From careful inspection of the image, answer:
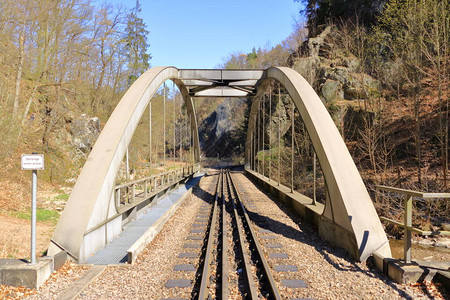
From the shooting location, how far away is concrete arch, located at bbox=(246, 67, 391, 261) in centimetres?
531

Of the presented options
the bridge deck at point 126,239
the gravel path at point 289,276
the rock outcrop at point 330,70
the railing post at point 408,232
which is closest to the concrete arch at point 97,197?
the bridge deck at point 126,239

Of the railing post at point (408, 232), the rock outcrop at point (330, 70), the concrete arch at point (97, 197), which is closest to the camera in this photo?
the railing post at point (408, 232)

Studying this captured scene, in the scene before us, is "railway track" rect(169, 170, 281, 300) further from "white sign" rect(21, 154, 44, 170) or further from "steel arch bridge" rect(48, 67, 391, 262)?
"white sign" rect(21, 154, 44, 170)

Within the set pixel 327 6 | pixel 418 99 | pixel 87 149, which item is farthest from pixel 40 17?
pixel 327 6

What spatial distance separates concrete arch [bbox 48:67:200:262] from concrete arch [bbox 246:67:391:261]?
4.26 m

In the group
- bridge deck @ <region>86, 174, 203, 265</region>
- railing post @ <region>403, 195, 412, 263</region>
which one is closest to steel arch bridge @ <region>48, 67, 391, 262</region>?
bridge deck @ <region>86, 174, 203, 265</region>

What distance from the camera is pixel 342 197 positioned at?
5863 mm

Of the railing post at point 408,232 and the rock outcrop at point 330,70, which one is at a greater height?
the rock outcrop at point 330,70

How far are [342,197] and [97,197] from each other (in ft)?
14.4

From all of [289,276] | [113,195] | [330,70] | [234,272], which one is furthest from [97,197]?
[330,70]

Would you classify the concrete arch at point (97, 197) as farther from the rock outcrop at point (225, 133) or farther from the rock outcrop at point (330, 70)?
the rock outcrop at point (225, 133)

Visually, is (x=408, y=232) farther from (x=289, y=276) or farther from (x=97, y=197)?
(x=97, y=197)

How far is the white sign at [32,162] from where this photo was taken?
14.1 feet

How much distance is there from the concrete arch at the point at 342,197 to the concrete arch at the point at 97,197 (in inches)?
168
